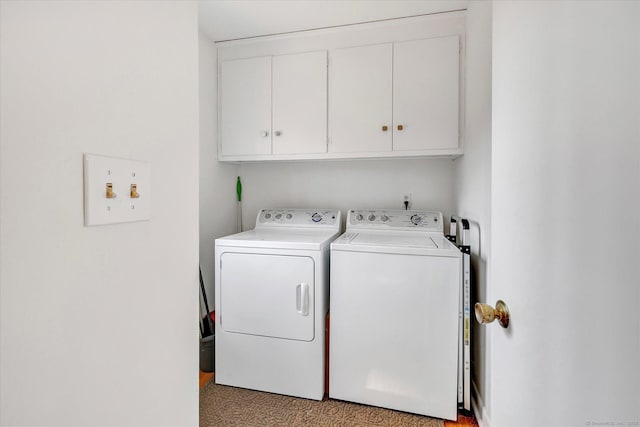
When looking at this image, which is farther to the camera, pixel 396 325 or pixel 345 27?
pixel 345 27

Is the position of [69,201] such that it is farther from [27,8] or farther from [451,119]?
[451,119]

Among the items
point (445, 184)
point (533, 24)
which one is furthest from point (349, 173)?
point (533, 24)

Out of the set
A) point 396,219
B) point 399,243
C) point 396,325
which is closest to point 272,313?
point 396,325

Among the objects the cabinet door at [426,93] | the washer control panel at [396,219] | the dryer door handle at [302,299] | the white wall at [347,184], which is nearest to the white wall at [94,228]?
the dryer door handle at [302,299]

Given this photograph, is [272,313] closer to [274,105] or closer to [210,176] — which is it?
[210,176]

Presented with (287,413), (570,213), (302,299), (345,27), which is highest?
(345,27)

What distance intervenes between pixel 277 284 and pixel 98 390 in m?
1.43

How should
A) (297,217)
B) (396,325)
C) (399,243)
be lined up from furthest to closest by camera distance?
(297,217) → (399,243) → (396,325)

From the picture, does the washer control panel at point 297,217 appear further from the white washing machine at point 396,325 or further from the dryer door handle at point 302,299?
the dryer door handle at point 302,299

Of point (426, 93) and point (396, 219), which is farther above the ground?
point (426, 93)

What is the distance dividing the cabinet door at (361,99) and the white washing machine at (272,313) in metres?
0.75

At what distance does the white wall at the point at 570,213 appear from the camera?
0.38m

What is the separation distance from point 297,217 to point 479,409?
1.73 metres

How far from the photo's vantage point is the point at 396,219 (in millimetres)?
2371
